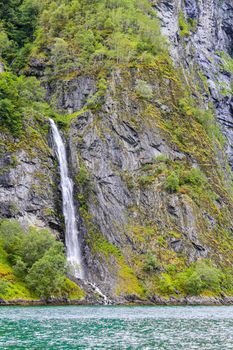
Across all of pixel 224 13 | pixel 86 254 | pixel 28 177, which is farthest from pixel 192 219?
pixel 224 13

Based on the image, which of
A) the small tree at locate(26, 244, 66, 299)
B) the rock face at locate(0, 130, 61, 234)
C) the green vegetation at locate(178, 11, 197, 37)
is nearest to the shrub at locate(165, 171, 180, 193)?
the rock face at locate(0, 130, 61, 234)

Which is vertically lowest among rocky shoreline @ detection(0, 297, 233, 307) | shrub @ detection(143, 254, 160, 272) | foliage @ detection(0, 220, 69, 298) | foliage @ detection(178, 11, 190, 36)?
rocky shoreline @ detection(0, 297, 233, 307)

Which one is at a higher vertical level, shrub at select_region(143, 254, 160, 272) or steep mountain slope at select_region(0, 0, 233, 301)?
steep mountain slope at select_region(0, 0, 233, 301)

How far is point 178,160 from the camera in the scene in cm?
11006

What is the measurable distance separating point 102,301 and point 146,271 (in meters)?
12.1

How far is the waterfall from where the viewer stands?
8719 cm

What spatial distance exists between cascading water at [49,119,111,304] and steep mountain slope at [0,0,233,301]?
44.8 inches

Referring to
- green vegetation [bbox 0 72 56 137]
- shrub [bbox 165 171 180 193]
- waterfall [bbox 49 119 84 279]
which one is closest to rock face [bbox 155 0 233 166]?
green vegetation [bbox 0 72 56 137]

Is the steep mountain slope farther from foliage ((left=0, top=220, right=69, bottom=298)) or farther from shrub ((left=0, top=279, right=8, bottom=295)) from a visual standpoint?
shrub ((left=0, top=279, right=8, bottom=295))

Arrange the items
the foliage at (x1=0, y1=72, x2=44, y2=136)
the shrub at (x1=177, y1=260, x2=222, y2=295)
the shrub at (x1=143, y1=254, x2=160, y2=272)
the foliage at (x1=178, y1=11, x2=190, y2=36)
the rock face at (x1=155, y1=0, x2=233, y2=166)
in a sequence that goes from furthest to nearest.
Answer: the foliage at (x1=178, y1=11, x2=190, y2=36)
the rock face at (x1=155, y1=0, x2=233, y2=166)
the foliage at (x1=0, y1=72, x2=44, y2=136)
the shrub at (x1=143, y1=254, x2=160, y2=272)
the shrub at (x1=177, y1=260, x2=222, y2=295)

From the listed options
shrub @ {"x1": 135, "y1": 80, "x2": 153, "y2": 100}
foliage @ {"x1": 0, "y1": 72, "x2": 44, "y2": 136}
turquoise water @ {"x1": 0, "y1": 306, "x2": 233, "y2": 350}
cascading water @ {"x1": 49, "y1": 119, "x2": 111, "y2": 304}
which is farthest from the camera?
shrub @ {"x1": 135, "y1": 80, "x2": 153, "y2": 100}

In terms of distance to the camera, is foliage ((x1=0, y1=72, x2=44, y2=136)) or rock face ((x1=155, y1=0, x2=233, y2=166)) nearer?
foliage ((x1=0, y1=72, x2=44, y2=136))

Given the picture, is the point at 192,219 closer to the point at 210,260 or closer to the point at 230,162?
the point at 210,260

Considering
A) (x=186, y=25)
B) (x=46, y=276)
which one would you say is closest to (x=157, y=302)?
(x=46, y=276)
